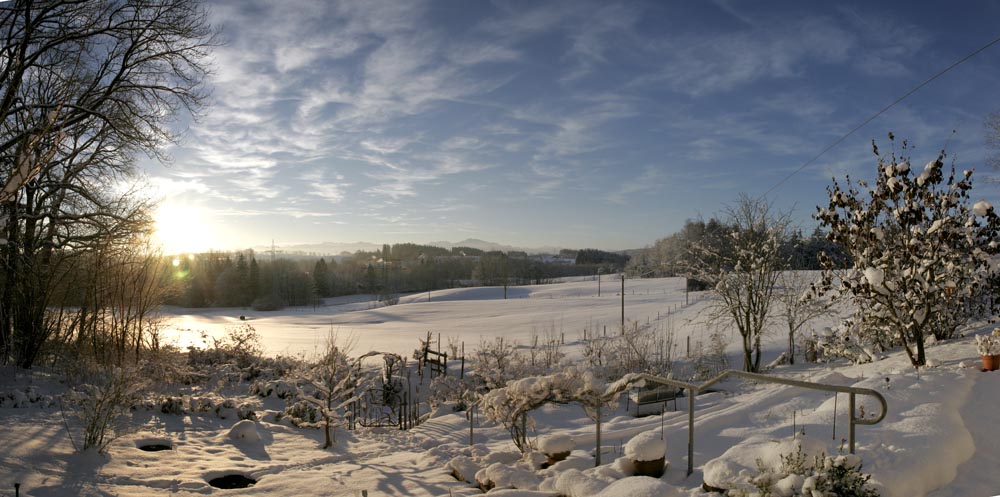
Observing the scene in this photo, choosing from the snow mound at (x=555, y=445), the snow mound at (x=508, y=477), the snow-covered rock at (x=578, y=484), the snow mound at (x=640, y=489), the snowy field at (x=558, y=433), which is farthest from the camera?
the snow mound at (x=555, y=445)

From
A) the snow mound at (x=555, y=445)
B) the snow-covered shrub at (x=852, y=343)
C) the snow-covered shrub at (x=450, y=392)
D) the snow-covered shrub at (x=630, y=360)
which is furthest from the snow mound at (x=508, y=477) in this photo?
the snow-covered shrub at (x=630, y=360)

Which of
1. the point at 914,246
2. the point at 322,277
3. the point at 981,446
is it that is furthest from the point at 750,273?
the point at 322,277

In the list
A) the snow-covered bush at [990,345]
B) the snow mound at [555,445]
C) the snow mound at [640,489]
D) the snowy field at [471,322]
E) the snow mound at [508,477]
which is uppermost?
the snow-covered bush at [990,345]

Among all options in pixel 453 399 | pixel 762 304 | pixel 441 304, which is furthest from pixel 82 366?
pixel 441 304

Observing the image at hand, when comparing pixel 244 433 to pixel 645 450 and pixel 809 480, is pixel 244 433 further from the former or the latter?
pixel 809 480

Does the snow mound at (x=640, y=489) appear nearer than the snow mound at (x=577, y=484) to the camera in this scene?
Yes

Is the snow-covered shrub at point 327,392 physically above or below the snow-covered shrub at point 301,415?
above

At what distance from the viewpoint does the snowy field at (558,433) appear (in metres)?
3.46

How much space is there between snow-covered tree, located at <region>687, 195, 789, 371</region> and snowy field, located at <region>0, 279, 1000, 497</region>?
3155 millimetres

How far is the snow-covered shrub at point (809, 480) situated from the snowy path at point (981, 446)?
0.85 metres

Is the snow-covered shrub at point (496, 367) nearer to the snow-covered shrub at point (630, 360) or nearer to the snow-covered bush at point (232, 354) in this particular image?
the snow-covered shrub at point (630, 360)

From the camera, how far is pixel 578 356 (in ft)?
58.0

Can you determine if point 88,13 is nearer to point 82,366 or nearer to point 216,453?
point 82,366

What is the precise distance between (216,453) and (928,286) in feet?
31.1
